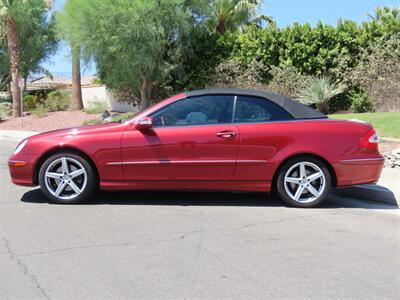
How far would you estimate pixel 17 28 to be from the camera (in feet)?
101

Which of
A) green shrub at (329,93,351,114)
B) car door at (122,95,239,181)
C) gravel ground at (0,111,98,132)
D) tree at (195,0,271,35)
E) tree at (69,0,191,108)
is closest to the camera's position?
car door at (122,95,239,181)

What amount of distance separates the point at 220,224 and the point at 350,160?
2.04 m

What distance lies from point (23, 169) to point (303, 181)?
3.74 m

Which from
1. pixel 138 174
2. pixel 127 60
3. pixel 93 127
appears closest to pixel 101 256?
pixel 138 174

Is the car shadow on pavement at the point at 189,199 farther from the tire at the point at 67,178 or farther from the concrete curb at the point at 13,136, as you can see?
the concrete curb at the point at 13,136

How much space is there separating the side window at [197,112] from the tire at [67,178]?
1.12m

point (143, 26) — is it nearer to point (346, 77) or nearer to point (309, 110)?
point (346, 77)

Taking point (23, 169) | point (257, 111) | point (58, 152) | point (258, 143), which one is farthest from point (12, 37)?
point (258, 143)

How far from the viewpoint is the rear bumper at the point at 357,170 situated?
23.1 feet

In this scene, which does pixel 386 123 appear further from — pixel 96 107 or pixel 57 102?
pixel 57 102

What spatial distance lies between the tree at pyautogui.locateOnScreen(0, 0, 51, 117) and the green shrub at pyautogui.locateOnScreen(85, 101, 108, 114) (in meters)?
4.09

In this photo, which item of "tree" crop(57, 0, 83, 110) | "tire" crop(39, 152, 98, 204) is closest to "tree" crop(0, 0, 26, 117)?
"tree" crop(57, 0, 83, 110)

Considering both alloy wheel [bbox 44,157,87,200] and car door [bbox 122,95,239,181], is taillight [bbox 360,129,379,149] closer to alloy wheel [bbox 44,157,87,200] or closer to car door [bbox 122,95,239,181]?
car door [bbox 122,95,239,181]

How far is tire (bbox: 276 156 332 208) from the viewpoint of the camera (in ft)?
23.2
